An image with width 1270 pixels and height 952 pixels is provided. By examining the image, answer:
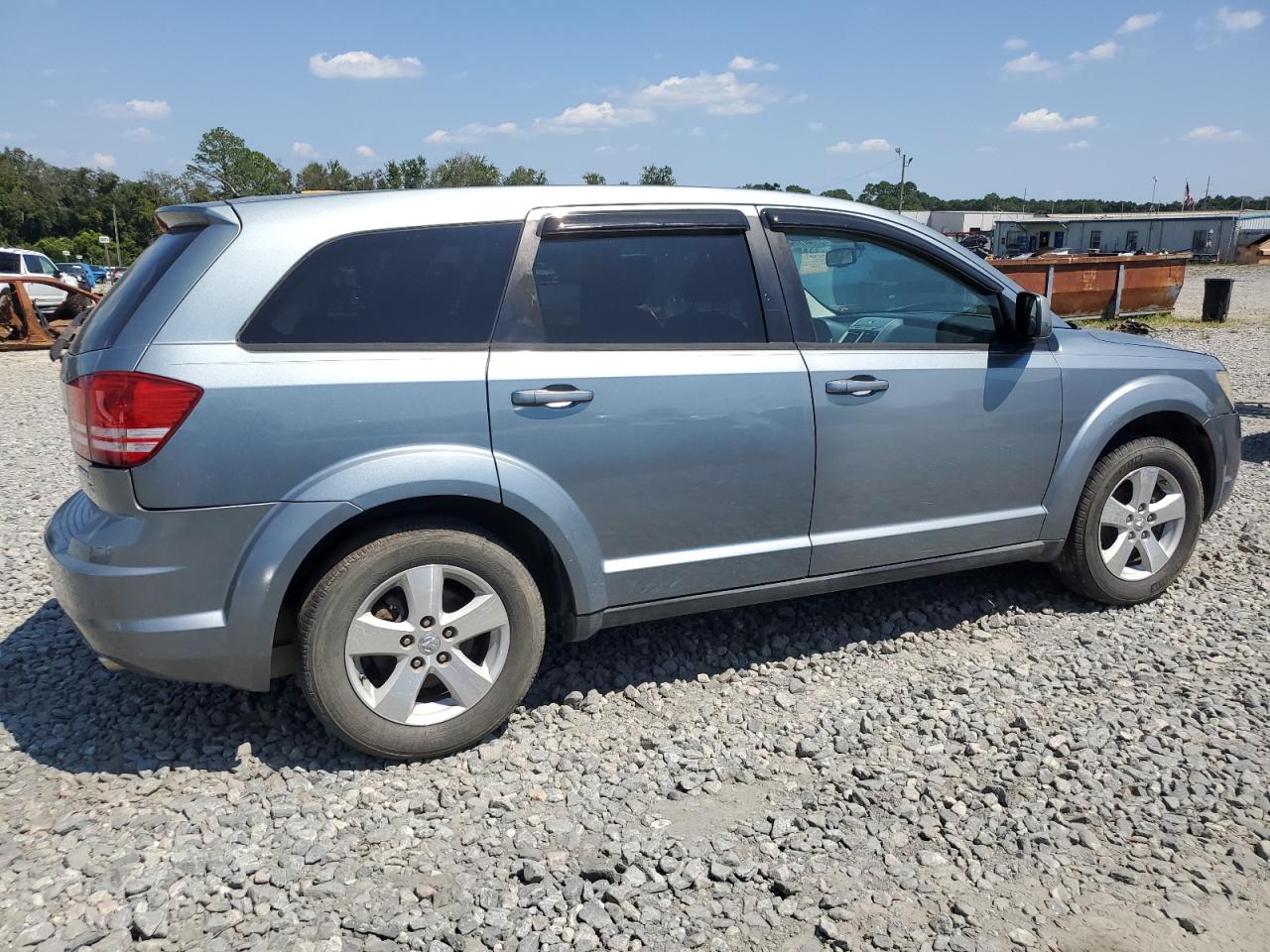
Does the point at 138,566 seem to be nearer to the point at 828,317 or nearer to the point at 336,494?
the point at 336,494

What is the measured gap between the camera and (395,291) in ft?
10.3

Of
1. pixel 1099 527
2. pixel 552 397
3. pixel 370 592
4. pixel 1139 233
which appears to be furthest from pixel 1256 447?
pixel 1139 233

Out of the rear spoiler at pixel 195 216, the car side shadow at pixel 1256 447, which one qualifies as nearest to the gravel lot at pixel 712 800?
the rear spoiler at pixel 195 216

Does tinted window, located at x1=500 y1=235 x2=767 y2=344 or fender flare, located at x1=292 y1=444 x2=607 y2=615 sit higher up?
tinted window, located at x1=500 y1=235 x2=767 y2=344

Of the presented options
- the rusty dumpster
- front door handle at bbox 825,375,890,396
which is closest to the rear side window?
front door handle at bbox 825,375,890,396

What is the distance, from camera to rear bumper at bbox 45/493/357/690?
9.45ft

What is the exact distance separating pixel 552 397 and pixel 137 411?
1.26m

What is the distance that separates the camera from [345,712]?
3109 millimetres

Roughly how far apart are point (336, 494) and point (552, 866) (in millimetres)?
1298

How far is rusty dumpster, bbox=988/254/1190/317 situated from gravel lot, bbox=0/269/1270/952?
14840 mm

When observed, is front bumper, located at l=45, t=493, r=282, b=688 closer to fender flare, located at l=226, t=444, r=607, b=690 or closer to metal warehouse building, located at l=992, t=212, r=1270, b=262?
fender flare, located at l=226, t=444, r=607, b=690

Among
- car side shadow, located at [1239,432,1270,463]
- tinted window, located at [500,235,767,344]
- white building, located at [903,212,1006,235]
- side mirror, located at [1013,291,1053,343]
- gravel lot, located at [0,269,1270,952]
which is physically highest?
white building, located at [903,212,1006,235]

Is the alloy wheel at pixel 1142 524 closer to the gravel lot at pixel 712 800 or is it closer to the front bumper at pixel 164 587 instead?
the gravel lot at pixel 712 800

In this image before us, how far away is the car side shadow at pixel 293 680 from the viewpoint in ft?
11.0
